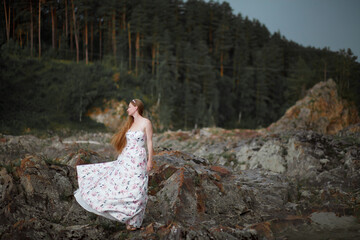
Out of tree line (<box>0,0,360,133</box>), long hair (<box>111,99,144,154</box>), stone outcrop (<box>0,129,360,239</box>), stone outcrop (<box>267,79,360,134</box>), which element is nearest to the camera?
stone outcrop (<box>0,129,360,239</box>)

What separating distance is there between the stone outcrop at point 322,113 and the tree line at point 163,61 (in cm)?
212

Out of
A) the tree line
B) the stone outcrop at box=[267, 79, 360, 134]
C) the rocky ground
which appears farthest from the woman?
the tree line

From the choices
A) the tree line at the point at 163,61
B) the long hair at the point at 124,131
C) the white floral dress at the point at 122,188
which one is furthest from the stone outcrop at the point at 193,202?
the tree line at the point at 163,61

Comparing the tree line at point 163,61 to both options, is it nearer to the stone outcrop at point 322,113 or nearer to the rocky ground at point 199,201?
the stone outcrop at point 322,113

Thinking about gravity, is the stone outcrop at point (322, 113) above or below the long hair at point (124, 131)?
below

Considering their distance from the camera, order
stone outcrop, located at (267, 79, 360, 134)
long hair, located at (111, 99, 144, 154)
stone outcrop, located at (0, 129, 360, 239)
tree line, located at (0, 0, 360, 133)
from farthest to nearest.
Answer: tree line, located at (0, 0, 360, 133), stone outcrop, located at (267, 79, 360, 134), long hair, located at (111, 99, 144, 154), stone outcrop, located at (0, 129, 360, 239)

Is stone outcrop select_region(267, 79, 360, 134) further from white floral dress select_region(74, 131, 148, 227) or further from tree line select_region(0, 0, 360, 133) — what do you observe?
white floral dress select_region(74, 131, 148, 227)

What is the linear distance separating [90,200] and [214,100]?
3569 centimetres

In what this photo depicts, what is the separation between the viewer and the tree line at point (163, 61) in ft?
95.8

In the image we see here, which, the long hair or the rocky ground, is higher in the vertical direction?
the long hair

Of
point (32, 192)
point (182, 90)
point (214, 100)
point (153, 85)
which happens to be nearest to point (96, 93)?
point (153, 85)

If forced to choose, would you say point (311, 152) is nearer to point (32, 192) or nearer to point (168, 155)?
point (168, 155)

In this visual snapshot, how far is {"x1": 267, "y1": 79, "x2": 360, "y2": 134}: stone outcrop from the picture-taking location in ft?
82.3

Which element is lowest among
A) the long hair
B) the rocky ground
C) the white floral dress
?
the rocky ground
